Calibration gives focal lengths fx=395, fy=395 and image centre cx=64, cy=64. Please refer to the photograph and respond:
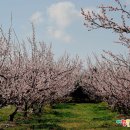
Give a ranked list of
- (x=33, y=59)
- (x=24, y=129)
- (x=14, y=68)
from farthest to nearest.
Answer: (x=33, y=59) < (x=14, y=68) < (x=24, y=129)

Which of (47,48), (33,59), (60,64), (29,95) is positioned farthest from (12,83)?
(60,64)

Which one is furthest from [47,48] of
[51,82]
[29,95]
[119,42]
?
[119,42]

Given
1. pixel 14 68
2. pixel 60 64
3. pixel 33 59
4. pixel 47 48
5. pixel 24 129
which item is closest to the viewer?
pixel 24 129

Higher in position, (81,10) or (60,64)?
(60,64)

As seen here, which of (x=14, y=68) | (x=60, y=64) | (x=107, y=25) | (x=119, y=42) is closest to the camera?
(x=107, y=25)

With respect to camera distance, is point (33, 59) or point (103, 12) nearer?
point (103, 12)

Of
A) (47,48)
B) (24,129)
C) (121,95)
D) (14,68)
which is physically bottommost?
(24,129)

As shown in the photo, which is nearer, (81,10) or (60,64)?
(81,10)

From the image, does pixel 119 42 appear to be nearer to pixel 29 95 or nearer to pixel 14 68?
pixel 14 68

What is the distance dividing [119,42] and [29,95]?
1494cm

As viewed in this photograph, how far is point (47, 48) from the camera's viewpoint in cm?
3180

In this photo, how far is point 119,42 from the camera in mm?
9781

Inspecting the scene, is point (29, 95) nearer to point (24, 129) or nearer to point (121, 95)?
point (24, 129)

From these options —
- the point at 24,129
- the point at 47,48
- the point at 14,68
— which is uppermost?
the point at 47,48
